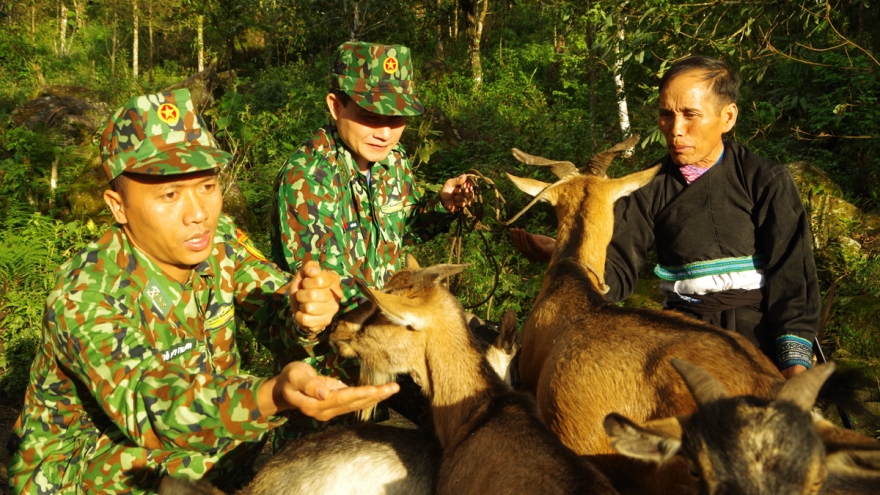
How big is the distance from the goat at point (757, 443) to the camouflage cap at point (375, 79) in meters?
2.59

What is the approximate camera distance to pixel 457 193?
17.9 feet

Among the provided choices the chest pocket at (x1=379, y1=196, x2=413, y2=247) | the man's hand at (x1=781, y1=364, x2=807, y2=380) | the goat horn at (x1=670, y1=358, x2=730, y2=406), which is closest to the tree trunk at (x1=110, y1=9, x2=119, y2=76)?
the chest pocket at (x1=379, y1=196, x2=413, y2=247)

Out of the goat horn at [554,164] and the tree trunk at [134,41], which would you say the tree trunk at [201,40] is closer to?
the tree trunk at [134,41]

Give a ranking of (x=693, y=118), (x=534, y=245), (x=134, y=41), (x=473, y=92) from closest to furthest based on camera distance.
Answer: (x=693, y=118) < (x=534, y=245) < (x=473, y=92) < (x=134, y=41)

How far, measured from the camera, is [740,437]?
2787 mm

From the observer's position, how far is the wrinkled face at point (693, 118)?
479 centimetres

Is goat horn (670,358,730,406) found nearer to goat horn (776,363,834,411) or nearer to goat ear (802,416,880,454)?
goat horn (776,363,834,411)

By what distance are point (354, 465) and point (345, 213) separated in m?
1.76

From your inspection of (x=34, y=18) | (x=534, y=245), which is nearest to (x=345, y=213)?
(x=534, y=245)

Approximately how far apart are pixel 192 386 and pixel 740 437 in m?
2.14

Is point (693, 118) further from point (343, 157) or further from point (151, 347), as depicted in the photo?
Answer: point (151, 347)

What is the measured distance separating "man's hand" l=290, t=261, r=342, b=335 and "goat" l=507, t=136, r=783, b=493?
128 centimetres

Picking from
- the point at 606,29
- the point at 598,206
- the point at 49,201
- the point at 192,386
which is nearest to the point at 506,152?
the point at 606,29

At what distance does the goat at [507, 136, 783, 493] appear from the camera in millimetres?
3756
